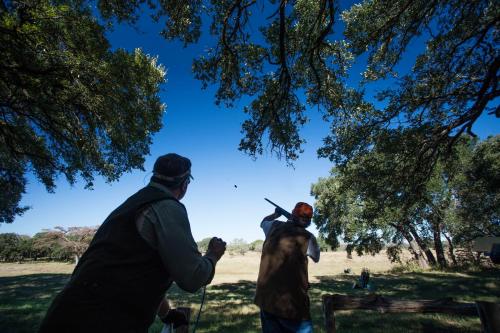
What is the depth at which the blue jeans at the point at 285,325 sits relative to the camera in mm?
3406

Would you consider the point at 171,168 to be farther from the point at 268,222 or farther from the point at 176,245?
the point at 268,222

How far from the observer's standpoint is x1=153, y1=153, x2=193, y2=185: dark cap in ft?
6.72

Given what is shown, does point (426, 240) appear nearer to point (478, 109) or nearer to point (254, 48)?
point (478, 109)

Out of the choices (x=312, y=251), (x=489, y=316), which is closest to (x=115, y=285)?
(x=312, y=251)

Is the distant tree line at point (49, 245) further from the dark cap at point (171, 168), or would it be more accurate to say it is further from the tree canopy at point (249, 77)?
the dark cap at point (171, 168)

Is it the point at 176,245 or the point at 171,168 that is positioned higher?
the point at 171,168

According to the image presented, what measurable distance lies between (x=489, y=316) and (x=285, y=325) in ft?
9.82

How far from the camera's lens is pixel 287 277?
11.7 feet

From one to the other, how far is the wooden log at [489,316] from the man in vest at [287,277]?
8.41ft

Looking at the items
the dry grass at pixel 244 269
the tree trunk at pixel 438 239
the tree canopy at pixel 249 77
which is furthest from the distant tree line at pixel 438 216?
the tree canopy at pixel 249 77

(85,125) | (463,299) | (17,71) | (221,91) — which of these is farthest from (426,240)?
(17,71)

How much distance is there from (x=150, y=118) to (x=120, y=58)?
1.98m

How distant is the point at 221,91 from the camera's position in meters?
7.84

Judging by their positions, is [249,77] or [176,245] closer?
[176,245]
